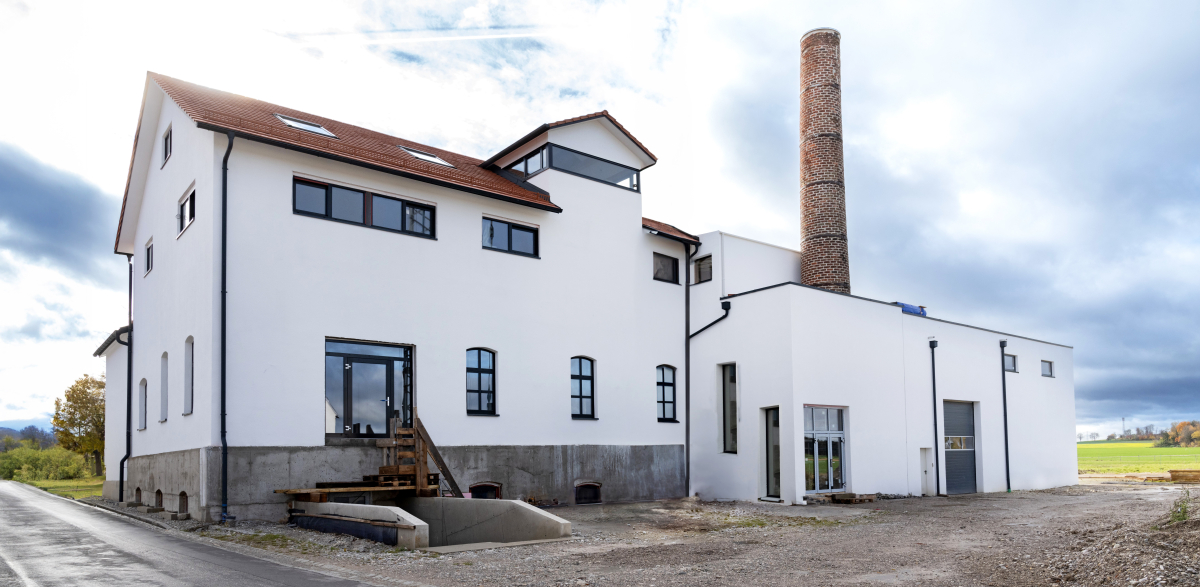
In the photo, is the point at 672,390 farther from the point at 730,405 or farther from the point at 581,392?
the point at 581,392

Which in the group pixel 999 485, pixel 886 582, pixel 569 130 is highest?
pixel 569 130

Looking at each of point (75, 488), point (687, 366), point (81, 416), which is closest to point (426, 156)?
point (687, 366)

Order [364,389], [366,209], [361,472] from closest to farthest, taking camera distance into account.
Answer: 1. [361,472]
2. [364,389]
3. [366,209]

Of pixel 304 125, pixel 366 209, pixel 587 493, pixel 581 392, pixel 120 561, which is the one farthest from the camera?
pixel 581 392

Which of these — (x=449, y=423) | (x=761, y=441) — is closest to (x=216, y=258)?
(x=449, y=423)

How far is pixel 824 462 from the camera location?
→ 2006 cm

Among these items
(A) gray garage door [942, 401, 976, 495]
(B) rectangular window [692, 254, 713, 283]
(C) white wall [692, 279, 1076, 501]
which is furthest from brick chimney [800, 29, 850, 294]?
(A) gray garage door [942, 401, 976, 495]

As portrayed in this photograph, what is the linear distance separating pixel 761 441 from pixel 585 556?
10.2m

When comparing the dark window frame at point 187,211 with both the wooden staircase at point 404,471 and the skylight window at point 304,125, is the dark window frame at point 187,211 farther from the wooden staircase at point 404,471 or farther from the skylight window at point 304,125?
the wooden staircase at point 404,471

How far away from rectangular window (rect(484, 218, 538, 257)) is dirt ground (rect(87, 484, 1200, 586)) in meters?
6.34

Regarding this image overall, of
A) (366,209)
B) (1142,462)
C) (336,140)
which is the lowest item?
(1142,462)

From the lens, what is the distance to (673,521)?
1577cm

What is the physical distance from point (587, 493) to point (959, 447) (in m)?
12.2

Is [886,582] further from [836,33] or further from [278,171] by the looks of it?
[836,33]
